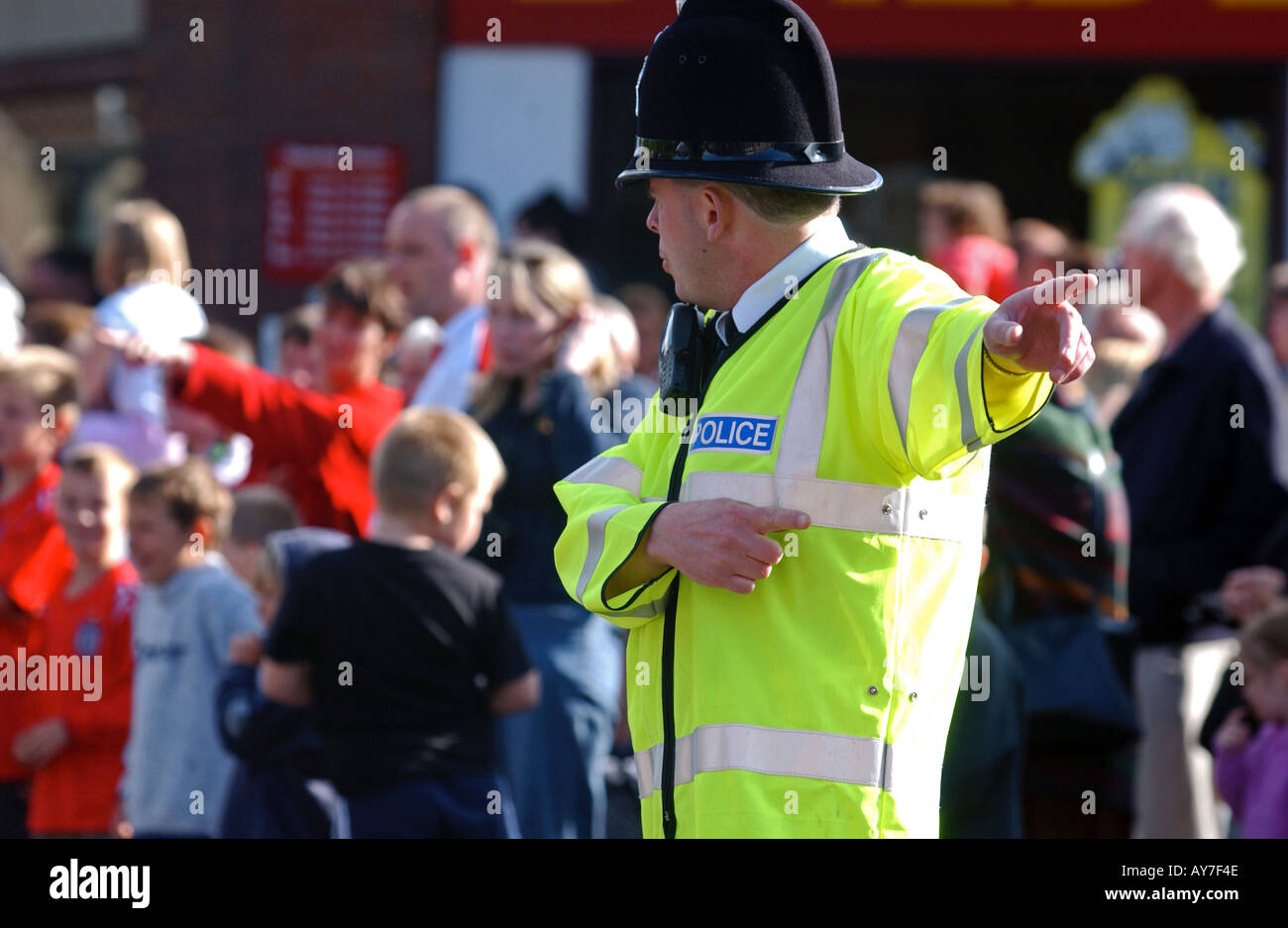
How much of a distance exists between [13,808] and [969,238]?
14.9 ft

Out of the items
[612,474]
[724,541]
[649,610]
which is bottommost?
[649,610]

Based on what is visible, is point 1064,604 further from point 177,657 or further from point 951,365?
point 951,365

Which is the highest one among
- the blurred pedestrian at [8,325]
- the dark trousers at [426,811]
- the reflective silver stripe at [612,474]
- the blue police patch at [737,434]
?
the blurred pedestrian at [8,325]

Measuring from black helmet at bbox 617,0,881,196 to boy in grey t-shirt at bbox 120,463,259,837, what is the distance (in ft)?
9.43

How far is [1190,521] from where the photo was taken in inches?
214

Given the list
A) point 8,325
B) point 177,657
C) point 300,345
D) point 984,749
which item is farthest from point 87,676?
point 984,749

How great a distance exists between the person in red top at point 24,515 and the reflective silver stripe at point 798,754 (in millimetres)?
3528

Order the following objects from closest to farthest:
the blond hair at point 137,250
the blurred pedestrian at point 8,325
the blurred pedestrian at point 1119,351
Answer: the blurred pedestrian at point 1119,351, the blond hair at point 137,250, the blurred pedestrian at point 8,325

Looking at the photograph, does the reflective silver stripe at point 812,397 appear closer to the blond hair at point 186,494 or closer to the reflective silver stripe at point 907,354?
the reflective silver stripe at point 907,354

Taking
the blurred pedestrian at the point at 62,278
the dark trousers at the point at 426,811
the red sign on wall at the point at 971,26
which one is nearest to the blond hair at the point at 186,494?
the dark trousers at the point at 426,811

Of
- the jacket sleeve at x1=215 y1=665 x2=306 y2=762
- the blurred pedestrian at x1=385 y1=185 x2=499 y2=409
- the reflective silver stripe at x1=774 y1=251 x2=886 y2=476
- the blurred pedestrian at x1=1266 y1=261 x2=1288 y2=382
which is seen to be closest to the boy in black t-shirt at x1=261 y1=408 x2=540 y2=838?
the jacket sleeve at x1=215 y1=665 x2=306 y2=762

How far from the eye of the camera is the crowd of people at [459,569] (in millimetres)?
4504

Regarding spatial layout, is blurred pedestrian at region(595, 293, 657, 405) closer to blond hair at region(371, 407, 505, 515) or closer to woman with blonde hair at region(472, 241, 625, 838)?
woman with blonde hair at region(472, 241, 625, 838)

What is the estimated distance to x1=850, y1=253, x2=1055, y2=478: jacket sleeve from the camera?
7.66 feet
